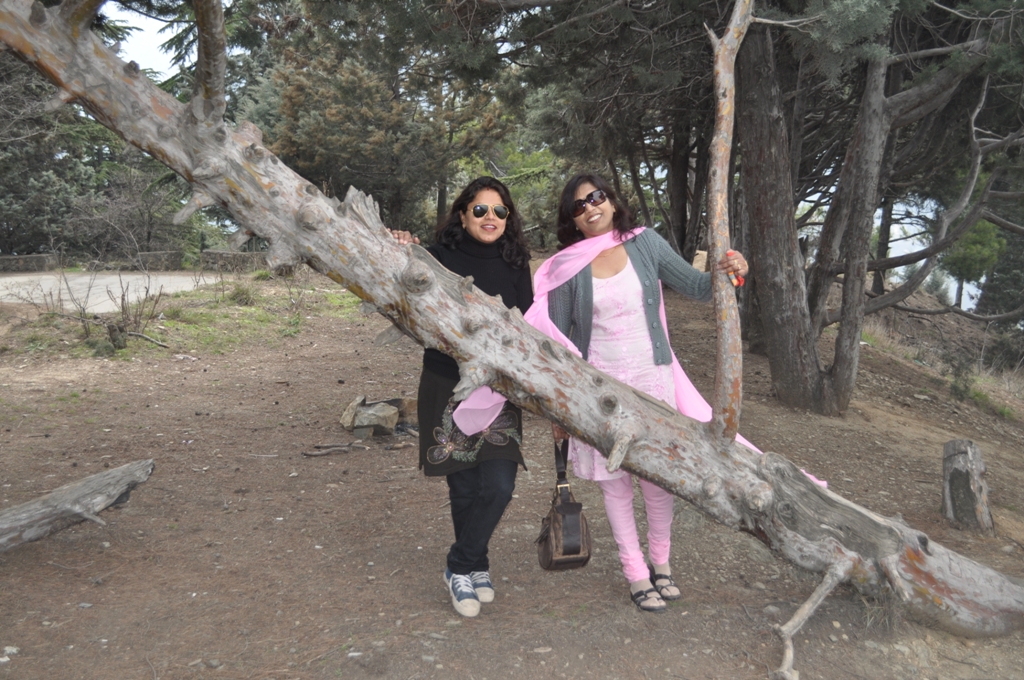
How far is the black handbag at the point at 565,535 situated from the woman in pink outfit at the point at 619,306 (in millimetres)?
138

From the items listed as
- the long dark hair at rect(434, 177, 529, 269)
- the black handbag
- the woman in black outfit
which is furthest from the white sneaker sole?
the long dark hair at rect(434, 177, 529, 269)

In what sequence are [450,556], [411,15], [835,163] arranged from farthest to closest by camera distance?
[835,163] < [411,15] < [450,556]

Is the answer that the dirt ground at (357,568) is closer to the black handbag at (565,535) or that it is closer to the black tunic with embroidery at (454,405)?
the black handbag at (565,535)

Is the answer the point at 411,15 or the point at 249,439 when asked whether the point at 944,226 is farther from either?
the point at 249,439

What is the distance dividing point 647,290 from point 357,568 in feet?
6.12

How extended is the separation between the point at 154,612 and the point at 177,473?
1915mm

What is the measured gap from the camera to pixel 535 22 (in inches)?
241

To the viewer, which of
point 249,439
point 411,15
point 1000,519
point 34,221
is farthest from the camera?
point 34,221

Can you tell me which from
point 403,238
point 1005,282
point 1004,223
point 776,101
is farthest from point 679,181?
point 1005,282

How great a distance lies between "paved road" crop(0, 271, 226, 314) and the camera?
31.5 ft

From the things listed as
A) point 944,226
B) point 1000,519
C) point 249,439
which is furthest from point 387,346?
point 1000,519

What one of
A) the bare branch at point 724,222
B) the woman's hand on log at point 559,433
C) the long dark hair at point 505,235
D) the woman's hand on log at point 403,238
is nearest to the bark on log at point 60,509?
the woman's hand on log at point 403,238

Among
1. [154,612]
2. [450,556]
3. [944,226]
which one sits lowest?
[154,612]

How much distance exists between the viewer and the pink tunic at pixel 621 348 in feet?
10.2
